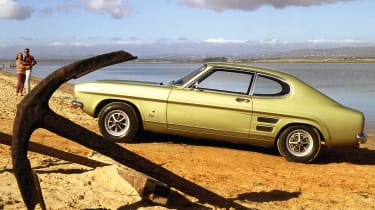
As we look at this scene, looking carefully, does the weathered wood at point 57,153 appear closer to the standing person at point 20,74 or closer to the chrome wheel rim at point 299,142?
the chrome wheel rim at point 299,142

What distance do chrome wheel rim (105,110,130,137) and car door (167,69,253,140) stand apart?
0.77 meters

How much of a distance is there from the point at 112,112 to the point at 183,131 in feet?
4.19

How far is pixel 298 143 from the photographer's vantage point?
26.6 feet

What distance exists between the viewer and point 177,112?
→ 827 cm

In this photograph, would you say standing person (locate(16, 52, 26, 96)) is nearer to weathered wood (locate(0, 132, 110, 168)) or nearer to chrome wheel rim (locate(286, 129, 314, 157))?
chrome wheel rim (locate(286, 129, 314, 157))

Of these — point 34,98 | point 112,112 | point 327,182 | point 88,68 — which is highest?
point 88,68

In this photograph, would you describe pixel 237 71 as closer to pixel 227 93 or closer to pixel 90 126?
pixel 227 93

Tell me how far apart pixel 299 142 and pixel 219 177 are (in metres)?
2.03

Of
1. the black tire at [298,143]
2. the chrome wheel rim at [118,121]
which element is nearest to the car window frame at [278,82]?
the black tire at [298,143]

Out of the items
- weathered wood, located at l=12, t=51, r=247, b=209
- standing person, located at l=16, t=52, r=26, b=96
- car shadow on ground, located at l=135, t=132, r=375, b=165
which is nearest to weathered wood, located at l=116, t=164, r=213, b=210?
weathered wood, located at l=12, t=51, r=247, b=209

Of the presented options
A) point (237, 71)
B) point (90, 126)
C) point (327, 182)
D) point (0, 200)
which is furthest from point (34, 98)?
point (90, 126)

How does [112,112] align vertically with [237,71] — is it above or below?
below

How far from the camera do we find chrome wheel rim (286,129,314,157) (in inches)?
319

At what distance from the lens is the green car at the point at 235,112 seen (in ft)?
26.3
